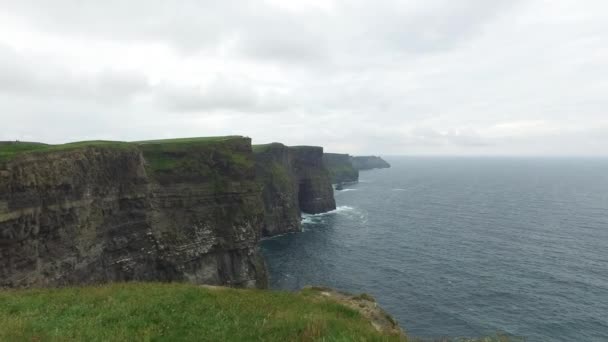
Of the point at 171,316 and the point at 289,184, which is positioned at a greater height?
the point at 171,316

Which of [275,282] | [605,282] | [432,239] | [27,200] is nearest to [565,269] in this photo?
[605,282]

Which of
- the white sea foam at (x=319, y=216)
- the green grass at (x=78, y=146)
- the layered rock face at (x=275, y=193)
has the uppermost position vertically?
the green grass at (x=78, y=146)

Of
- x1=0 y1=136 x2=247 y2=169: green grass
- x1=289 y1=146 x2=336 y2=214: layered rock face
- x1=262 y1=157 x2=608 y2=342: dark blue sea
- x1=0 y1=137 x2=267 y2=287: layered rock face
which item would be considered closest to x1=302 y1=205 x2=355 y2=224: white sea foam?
x1=262 y1=157 x2=608 y2=342: dark blue sea

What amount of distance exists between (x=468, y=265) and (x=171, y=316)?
204ft

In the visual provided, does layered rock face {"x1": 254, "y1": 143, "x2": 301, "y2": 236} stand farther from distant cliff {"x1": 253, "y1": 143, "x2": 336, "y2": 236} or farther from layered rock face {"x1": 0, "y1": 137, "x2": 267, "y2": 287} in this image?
layered rock face {"x1": 0, "y1": 137, "x2": 267, "y2": 287}

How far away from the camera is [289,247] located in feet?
268

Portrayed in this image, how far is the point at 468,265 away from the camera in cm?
6412

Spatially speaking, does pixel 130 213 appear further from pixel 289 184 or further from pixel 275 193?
pixel 289 184

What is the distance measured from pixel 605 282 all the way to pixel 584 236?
100ft

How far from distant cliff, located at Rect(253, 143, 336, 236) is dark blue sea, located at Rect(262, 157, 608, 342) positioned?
497 cm

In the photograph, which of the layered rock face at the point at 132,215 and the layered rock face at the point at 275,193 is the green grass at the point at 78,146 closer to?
the layered rock face at the point at 132,215

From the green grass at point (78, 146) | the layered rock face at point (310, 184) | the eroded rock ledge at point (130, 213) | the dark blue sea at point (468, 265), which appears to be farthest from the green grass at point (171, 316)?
the layered rock face at point (310, 184)

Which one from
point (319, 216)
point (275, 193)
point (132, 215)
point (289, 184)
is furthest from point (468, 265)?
point (319, 216)

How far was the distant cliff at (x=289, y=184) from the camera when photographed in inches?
3780
